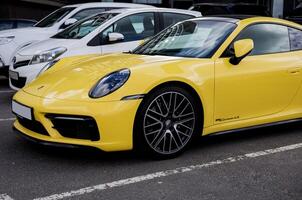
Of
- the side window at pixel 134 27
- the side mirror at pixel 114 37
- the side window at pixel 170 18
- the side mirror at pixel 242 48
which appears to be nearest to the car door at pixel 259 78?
the side mirror at pixel 242 48

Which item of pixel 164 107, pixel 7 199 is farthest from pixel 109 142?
pixel 7 199

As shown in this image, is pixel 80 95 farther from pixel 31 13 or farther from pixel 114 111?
pixel 31 13

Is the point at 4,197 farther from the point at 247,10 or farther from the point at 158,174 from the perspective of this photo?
the point at 247,10

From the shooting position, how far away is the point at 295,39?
5.76 m

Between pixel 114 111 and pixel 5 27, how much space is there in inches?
344

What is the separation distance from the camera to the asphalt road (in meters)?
3.98

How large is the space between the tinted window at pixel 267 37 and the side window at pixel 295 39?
6 centimetres

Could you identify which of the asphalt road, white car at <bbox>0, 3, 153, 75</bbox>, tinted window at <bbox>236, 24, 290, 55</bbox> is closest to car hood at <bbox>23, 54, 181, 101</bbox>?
the asphalt road

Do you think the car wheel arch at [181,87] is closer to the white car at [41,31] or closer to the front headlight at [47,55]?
the front headlight at [47,55]

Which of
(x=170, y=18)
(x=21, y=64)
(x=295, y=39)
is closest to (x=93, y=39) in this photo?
(x=21, y=64)

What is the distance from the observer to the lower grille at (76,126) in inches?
174

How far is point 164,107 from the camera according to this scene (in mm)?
4719

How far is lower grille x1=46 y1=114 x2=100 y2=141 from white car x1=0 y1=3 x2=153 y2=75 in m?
5.14

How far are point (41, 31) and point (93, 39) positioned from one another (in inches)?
87.9
